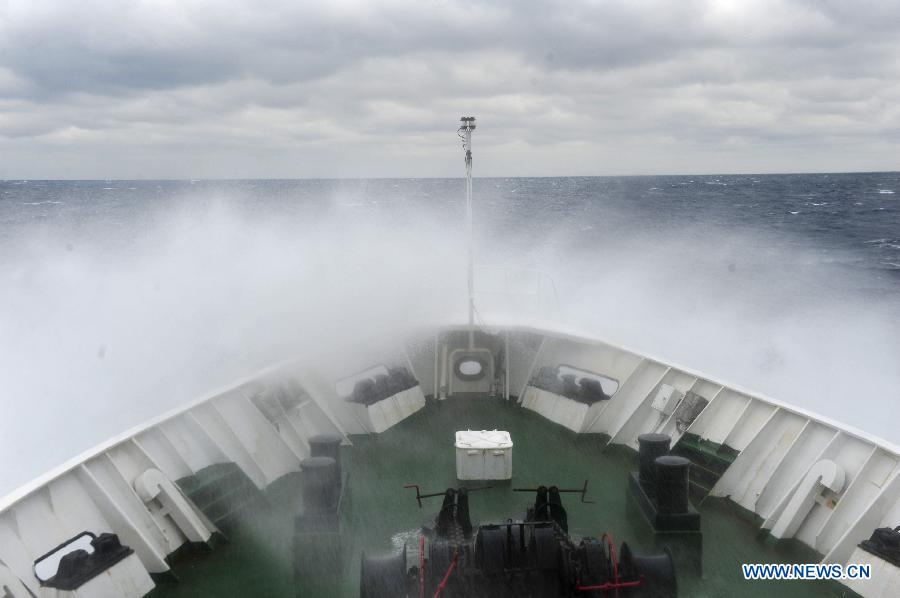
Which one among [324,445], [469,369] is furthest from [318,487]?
[469,369]

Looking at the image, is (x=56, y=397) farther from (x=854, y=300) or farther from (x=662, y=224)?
(x=662, y=224)

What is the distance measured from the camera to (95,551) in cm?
512

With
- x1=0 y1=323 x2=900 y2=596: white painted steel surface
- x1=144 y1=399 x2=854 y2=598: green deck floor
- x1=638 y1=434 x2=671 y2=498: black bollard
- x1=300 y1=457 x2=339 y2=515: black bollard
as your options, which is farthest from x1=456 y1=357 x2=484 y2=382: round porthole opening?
x1=300 y1=457 x2=339 y2=515: black bollard

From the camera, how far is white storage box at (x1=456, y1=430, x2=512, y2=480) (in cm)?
756

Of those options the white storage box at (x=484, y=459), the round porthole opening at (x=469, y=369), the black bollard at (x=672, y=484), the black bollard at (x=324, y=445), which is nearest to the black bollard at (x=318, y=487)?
the black bollard at (x=324, y=445)

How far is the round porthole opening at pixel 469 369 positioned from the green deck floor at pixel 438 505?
801mm

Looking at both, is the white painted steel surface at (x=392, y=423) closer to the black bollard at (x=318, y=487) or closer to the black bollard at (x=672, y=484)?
the black bollard at (x=672, y=484)

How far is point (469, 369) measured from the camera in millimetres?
10555

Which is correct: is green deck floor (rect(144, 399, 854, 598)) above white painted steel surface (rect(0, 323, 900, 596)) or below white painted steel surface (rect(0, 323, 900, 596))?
below

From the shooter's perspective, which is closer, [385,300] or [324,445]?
[324,445]

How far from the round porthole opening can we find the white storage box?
279 cm

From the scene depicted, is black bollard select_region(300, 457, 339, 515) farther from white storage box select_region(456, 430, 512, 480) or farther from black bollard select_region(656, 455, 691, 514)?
black bollard select_region(656, 455, 691, 514)

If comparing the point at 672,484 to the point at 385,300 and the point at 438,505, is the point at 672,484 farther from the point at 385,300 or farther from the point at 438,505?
the point at 385,300

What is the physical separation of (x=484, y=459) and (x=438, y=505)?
0.83m
